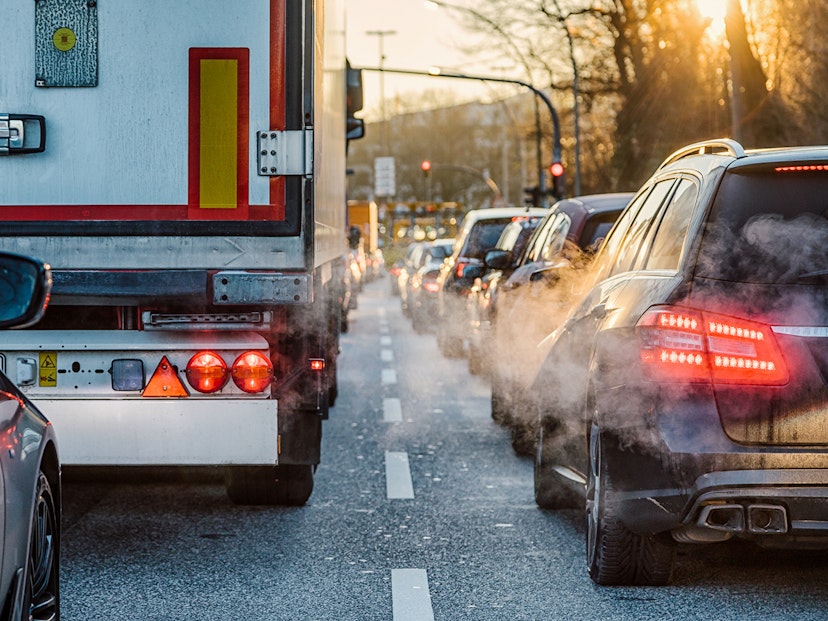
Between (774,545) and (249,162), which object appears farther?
(249,162)

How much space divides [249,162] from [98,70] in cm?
73

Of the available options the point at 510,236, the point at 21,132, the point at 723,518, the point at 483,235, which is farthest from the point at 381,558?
the point at 483,235

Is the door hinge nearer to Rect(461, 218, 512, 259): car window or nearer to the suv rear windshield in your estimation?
the suv rear windshield

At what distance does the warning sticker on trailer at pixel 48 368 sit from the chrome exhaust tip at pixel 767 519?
296 centimetres

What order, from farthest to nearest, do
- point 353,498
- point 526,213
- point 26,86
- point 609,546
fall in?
point 526,213 < point 353,498 < point 26,86 < point 609,546

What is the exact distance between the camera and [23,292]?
351 cm

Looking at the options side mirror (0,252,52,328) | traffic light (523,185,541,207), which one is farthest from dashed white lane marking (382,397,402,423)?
traffic light (523,185,541,207)

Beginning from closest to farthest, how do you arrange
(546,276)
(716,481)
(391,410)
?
(716,481)
(546,276)
(391,410)

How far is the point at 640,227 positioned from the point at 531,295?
2.52m

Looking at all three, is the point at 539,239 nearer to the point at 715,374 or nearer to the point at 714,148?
the point at 714,148

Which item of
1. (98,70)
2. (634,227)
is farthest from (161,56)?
(634,227)

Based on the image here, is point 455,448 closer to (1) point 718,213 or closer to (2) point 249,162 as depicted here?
(2) point 249,162

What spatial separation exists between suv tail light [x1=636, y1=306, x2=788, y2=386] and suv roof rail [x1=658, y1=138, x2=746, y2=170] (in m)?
0.73

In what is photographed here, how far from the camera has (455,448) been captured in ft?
35.7
